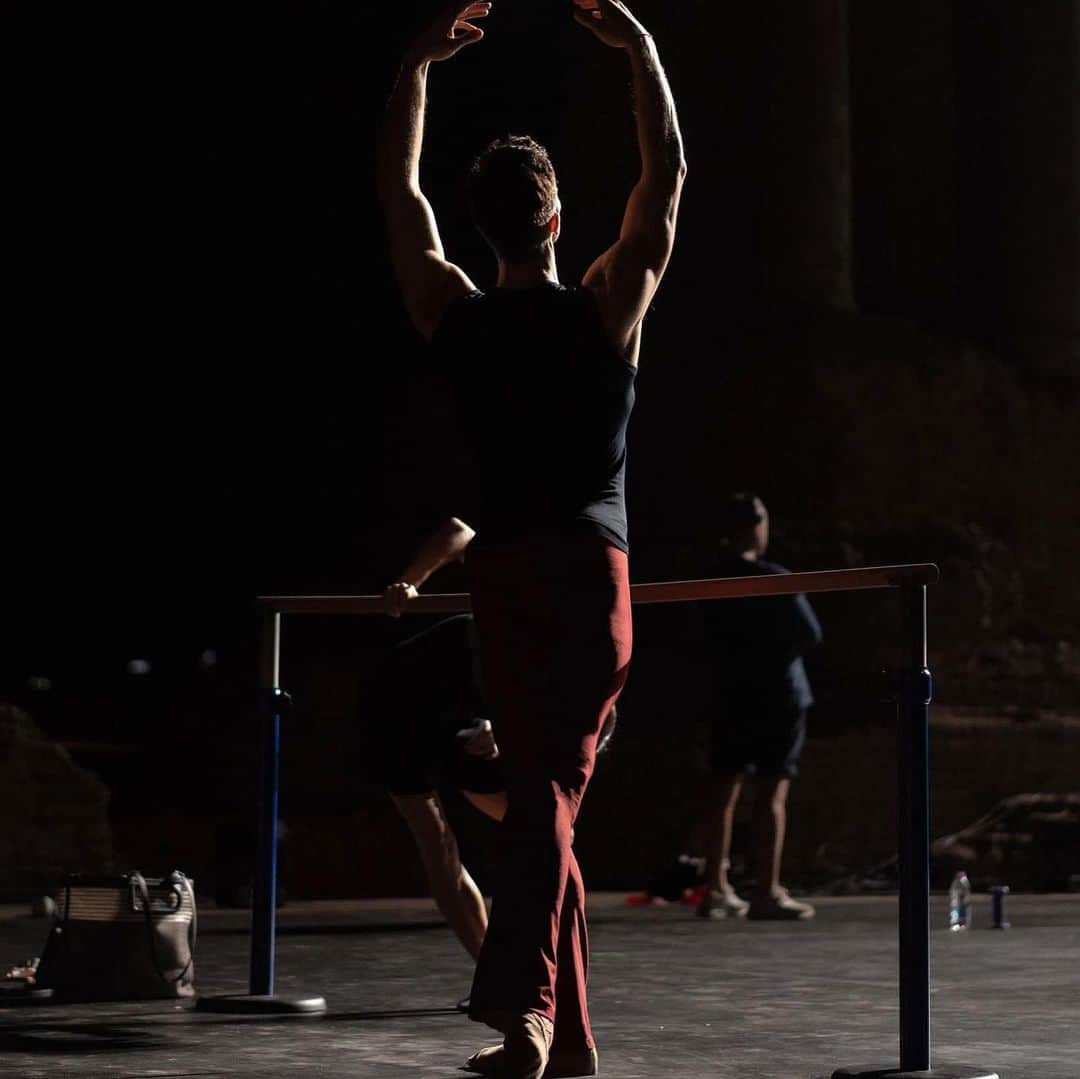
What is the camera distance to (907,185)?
1512 centimetres

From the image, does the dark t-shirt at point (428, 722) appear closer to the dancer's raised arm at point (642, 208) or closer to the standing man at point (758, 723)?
the dancer's raised arm at point (642, 208)

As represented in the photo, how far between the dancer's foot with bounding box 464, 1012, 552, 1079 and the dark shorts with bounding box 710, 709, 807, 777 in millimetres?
5564

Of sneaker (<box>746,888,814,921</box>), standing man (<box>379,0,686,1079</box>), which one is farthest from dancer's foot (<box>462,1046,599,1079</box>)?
sneaker (<box>746,888,814,921</box>)

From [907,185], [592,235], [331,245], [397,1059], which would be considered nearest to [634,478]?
[592,235]

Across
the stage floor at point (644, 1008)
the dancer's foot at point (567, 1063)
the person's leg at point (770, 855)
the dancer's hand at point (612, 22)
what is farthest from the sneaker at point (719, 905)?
the dancer's hand at point (612, 22)

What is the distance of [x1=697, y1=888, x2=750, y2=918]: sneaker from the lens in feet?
29.4

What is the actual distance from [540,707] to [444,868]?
190cm

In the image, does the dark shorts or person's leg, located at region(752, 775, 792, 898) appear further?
the dark shorts

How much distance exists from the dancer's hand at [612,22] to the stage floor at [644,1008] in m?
1.86

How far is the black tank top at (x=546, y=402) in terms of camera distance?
3.62 metres

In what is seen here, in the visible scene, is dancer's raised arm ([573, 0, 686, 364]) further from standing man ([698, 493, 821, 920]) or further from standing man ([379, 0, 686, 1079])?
standing man ([698, 493, 821, 920])

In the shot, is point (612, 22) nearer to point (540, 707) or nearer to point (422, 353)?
point (540, 707)

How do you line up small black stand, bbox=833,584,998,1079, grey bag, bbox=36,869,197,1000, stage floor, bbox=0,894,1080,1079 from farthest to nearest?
grey bag, bbox=36,869,197,1000, stage floor, bbox=0,894,1080,1079, small black stand, bbox=833,584,998,1079

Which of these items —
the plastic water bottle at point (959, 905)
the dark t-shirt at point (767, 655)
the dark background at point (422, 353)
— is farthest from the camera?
the dark background at point (422, 353)
